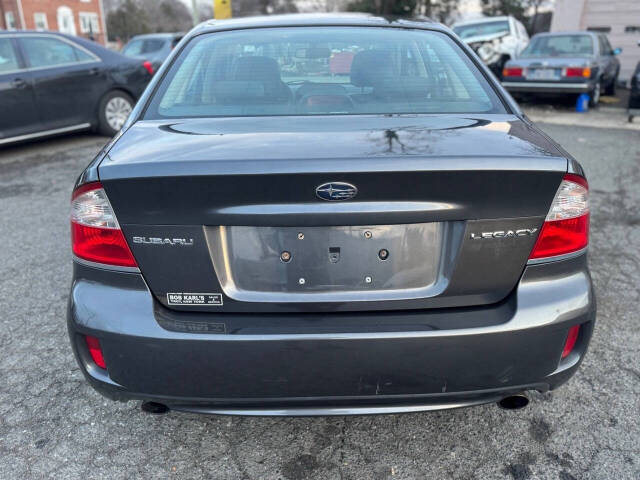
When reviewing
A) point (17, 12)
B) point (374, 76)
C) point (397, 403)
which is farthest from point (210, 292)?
point (17, 12)

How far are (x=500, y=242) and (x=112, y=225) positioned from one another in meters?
1.20

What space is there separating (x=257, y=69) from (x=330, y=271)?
119 centimetres

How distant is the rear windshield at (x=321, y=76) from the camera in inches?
A: 89.0

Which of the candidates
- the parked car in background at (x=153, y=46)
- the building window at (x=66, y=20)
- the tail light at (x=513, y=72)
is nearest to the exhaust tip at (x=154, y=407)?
the tail light at (x=513, y=72)

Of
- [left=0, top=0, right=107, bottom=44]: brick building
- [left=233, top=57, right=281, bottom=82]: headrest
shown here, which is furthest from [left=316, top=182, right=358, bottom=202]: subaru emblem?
[left=0, top=0, right=107, bottom=44]: brick building

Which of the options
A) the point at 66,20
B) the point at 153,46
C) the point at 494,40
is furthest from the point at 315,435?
the point at 66,20

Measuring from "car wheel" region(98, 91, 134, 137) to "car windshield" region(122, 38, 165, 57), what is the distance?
5922 mm

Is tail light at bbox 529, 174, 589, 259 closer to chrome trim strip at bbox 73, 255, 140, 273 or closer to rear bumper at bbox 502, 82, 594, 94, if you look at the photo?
chrome trim strip at bbox 73, 255, 140, 273

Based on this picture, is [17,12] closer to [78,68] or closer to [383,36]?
[78,68]

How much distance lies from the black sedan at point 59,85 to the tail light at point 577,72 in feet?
25.3

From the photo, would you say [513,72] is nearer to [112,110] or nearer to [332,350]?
[112,110]

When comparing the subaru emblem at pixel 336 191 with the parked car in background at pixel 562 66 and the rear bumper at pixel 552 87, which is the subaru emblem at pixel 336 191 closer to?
the rear bumper at pixel 552 87

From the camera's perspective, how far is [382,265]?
5.57 feet

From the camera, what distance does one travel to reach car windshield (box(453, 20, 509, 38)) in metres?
14.1
